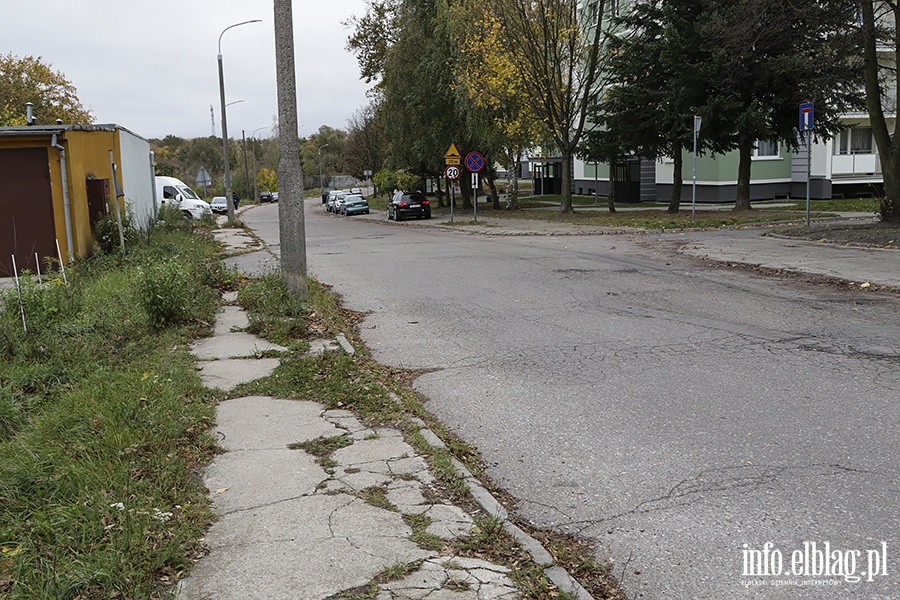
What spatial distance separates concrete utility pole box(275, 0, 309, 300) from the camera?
34.4 ft

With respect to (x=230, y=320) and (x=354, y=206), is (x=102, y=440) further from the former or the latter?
(x=354, y=206)

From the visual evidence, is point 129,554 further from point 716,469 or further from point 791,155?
point 791,155

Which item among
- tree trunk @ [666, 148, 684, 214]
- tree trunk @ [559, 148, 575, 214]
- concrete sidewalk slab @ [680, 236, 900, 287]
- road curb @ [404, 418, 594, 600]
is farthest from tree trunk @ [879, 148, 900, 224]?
road curb @ [404, 418, 594, 600]

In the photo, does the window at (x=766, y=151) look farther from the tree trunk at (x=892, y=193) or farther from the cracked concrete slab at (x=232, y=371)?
the cracked concrete slab at (x=232, y=371)

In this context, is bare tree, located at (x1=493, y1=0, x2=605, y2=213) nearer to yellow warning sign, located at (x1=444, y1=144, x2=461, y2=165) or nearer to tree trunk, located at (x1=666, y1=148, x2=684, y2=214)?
yellow warning sign, located at (x1=444, y1=144, x2=461, y2=165)

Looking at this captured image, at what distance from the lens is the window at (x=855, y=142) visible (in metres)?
40.3

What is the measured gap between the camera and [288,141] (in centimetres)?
1055

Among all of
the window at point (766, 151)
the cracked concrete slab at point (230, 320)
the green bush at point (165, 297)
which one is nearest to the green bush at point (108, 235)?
the cracked concrete slab at point (230, 320)

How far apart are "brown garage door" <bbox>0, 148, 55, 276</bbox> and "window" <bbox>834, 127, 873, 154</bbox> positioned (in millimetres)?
35893

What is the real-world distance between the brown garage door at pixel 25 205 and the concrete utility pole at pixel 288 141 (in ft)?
33.0

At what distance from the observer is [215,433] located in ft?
19.8

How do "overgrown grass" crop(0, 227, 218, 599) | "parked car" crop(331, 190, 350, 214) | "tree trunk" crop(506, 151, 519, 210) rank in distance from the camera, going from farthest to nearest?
"parked car" crop(331, 190, 350, 214) < "tree trunk" crop(506, 151, 519, 210) < "overgrown grass" crop(0, 227, 218, 599)

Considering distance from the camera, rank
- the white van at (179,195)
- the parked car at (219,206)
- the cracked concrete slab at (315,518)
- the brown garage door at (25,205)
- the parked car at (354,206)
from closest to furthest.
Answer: the cracked concrete slab at (315,518)
the brown garage door at (25,205)
the white van at (179,195)
the parked car at (354,206)
the parked car at (219,206)

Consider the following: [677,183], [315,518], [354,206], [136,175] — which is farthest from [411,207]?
[315,518]
